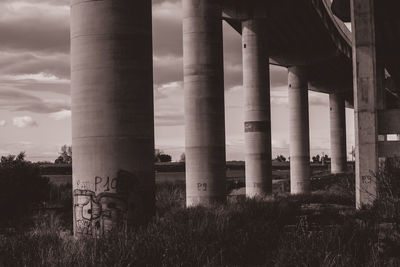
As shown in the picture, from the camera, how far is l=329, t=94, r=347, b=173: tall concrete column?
7888 centimetres

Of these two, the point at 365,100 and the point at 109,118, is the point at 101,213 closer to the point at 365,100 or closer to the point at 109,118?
the point at 109,118

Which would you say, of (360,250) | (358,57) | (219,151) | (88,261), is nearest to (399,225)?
(360,250)

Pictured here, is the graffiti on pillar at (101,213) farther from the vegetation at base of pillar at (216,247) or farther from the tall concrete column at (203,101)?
the tall concrete column at (203,101)

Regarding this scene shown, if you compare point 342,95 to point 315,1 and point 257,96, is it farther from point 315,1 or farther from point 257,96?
point 257,96

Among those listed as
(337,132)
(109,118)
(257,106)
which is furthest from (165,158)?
(109,118)

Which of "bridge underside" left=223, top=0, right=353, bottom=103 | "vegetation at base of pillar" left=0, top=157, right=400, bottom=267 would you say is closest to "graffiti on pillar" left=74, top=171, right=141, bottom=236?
"vegetation at base of pillar" left=0, top=157, right=400, bottom=267

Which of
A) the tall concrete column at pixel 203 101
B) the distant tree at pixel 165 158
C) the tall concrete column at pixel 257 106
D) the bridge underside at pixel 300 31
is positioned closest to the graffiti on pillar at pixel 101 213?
the tall concrete column at pixel 203 101

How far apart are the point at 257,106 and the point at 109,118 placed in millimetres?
24875

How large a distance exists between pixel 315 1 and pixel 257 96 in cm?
1034

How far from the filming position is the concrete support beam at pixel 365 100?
76.1 feet

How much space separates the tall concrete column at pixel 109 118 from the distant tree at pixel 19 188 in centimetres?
1290

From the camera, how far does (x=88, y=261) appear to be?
972 cm

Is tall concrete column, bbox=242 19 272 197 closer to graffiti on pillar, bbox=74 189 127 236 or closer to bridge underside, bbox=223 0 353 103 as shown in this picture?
bridge underside, bbox=223 0 353 103

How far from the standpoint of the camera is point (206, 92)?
87.3ft
